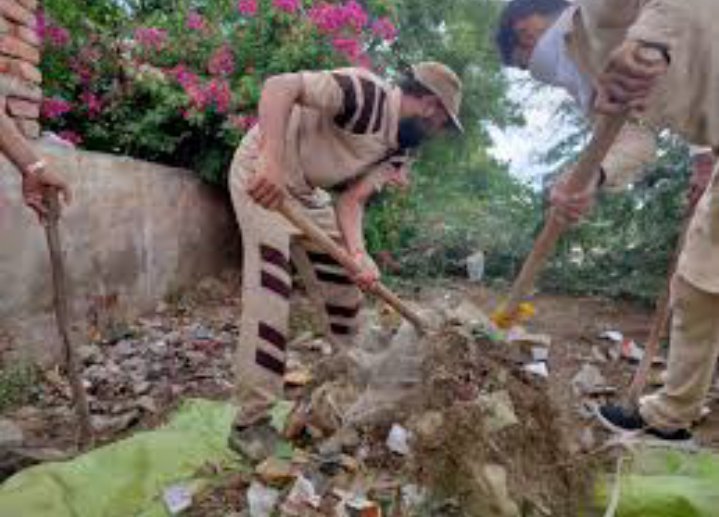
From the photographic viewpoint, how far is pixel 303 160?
3.61 m

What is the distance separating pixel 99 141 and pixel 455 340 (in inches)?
181

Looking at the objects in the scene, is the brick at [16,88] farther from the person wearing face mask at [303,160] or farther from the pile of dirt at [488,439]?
the pile of dirt at [488,439]

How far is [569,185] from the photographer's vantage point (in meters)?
2.73

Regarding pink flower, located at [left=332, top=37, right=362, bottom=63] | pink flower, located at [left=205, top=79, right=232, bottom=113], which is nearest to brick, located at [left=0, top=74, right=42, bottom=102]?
pink flower, located at [left=205, top=79, right=232, bottom=113]

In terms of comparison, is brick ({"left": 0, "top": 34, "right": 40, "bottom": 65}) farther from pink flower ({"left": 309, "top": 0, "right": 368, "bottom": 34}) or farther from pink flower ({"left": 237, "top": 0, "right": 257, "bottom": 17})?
pink flower ({"left": 309, "top": 0, "right": 368, "bottom": 34})

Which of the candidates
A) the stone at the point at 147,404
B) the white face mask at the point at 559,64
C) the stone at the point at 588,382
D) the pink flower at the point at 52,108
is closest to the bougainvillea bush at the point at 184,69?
the pink flower at the point at 52,108

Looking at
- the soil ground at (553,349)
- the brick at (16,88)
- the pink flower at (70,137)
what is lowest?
the soil ground at (553,349)

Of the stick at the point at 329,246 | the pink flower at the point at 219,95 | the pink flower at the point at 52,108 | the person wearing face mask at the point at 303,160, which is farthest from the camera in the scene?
the pink flower at the point at 219,95

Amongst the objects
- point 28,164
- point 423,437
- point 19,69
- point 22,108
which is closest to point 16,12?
point 19,69

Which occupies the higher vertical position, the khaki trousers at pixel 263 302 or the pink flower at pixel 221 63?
the pink flower at pixel 221 63

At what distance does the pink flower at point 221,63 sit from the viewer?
6.74 meters

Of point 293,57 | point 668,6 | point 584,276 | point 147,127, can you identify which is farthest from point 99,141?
point 668,6

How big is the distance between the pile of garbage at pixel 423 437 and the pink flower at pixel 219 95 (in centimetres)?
405

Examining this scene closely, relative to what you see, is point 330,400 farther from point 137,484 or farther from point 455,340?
point 137,484
